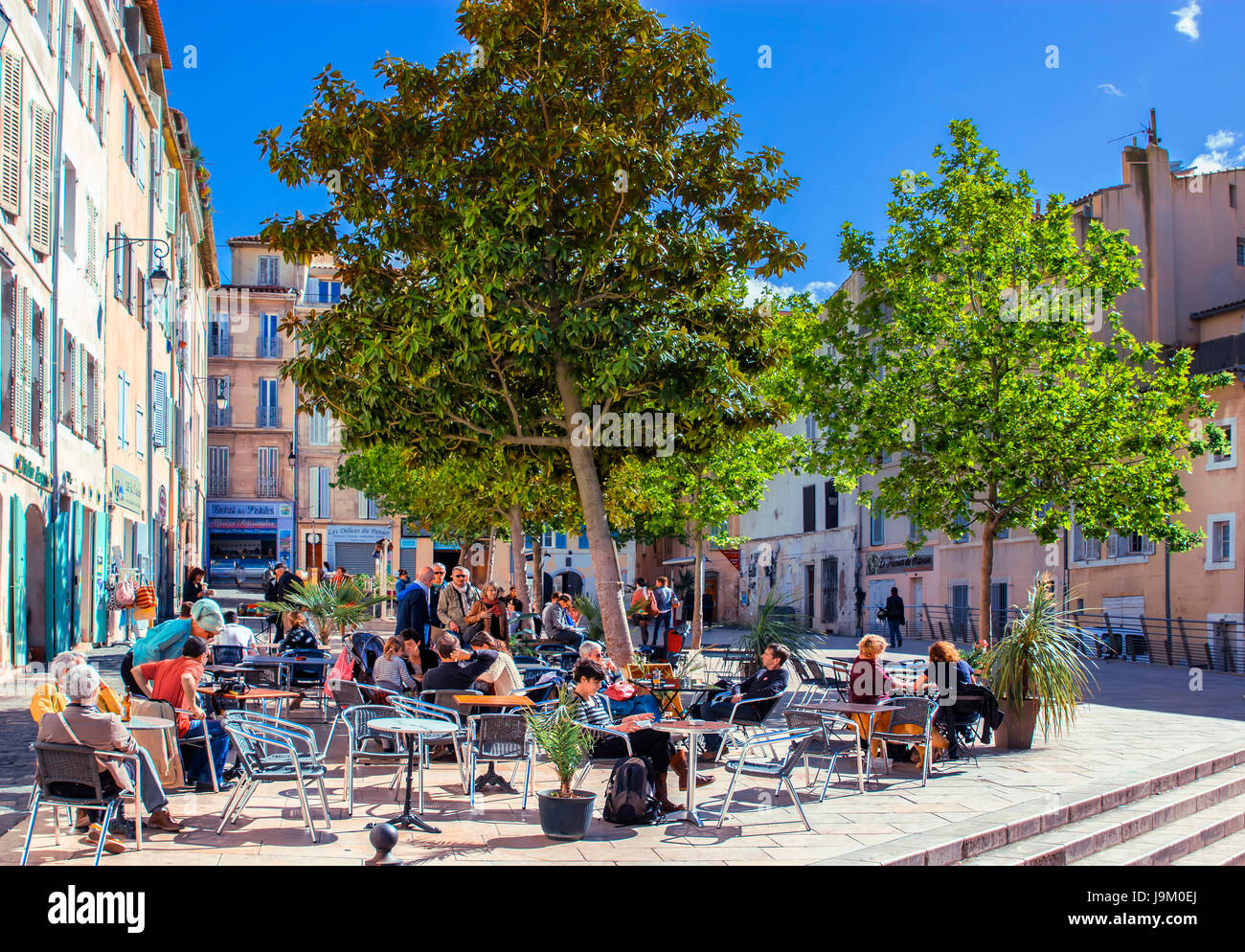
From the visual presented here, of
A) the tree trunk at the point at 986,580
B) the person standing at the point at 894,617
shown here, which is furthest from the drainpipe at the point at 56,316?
the person standing at the point at 894,617

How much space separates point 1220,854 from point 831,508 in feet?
117

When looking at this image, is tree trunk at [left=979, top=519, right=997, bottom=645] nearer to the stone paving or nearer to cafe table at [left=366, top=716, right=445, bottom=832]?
the stone paving

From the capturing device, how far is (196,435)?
43812mm

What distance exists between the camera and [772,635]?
1413 centimetres

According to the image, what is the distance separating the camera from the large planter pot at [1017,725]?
11688 millimetres

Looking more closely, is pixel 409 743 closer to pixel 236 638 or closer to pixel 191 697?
pixel 191 697

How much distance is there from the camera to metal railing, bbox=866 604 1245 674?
25.5 meters

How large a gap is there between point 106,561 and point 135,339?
635 cm

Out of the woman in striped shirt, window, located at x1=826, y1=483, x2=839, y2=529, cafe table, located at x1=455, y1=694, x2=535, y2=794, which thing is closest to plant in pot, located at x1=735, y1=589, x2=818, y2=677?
the woman in striped shirt

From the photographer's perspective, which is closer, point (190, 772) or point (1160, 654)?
point (190, 772)

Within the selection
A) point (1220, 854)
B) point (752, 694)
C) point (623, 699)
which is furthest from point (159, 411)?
point (1220, 854)

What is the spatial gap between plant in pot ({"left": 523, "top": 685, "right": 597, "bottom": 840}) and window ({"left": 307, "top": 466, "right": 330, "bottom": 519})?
51539 millimetres
